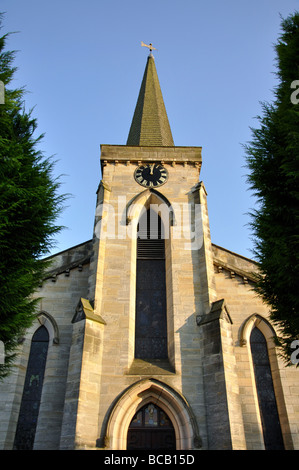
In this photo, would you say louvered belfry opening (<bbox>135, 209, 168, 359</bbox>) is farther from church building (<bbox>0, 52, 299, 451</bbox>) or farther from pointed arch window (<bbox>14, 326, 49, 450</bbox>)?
pointed arch window (<bbox>14, 326, 49, 450</bbox>)

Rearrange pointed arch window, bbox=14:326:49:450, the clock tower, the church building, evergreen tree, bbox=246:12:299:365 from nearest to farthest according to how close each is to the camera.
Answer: evergreen tree, bbox=246:12:299:365 → the church building → the clock tower → pointed arch window, bbox=14:326:49:450

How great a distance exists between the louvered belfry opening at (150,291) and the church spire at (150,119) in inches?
162

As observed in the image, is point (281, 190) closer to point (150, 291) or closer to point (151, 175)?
point (150, 291)

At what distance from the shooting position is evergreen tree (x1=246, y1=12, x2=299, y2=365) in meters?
7.91

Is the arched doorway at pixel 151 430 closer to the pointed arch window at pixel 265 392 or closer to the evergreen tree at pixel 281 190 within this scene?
the pointed arch window at pixel 265 392

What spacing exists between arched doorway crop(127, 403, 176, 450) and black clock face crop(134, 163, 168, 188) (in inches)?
295

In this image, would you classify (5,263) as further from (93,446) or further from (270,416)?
(270,416)

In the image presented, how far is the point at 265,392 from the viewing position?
12.0 m

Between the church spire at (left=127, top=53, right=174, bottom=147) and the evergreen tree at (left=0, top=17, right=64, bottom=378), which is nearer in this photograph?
the evergreen tree at (left=0, top=17, right=64, bottom=378)

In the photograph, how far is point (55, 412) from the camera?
11.3 meters

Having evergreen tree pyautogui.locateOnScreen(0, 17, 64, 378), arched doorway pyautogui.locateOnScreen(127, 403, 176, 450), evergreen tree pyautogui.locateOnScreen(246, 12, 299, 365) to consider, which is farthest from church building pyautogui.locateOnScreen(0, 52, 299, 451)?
evergreen tree pyautogui.locateOnScreen(246, 12, 299, 365)

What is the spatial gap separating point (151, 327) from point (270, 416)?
416 cm

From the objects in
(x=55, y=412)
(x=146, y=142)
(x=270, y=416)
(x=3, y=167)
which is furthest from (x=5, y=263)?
(x=146, y=142)

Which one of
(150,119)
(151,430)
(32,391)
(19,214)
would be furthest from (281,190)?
(150,119)
